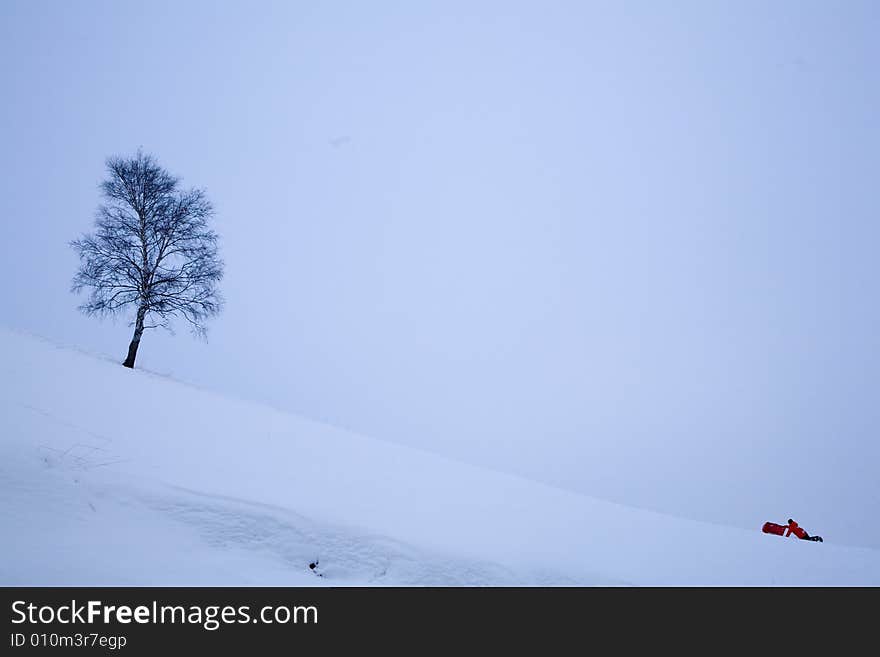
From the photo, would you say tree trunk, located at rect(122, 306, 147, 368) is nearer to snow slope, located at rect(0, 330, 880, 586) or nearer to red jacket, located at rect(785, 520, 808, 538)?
snow slope, located at rect(0, 330, 880, 586)

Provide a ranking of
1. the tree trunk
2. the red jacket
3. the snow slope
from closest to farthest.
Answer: the snow slope
the red jacket
the tree trunk

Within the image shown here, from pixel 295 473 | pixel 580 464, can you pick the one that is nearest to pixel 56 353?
pixel 295 473

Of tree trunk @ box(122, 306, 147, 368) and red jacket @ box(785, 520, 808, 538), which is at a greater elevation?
tree trunk @ box(122, 306, 147, 368)

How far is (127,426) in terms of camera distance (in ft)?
19.1

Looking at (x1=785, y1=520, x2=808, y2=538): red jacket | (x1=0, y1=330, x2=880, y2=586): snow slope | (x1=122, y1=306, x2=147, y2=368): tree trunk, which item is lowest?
(x1=0, y1=330, x2=880, y2=586): snow slope

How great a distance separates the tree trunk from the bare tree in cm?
3

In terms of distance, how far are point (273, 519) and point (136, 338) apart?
12.1 meters

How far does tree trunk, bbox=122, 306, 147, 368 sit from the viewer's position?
41.8 feet

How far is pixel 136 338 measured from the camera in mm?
12938

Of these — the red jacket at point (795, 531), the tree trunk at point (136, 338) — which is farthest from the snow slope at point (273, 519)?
the tree trunk at point (136, 338)

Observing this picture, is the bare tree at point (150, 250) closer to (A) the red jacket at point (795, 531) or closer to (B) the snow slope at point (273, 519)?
(B) the snow slope at point (273, 519)

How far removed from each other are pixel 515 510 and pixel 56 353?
444 inches

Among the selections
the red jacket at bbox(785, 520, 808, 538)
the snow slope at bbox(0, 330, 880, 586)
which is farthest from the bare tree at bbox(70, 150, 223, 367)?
the red jacket at bbox(785, 520, 808, 538)
